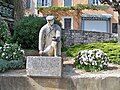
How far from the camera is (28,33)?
13938 millimetres

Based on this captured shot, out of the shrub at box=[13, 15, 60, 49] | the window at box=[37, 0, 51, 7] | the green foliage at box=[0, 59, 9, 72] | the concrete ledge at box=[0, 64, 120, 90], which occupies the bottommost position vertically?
the concrete ledge at box=[0, 64, 120, 90]

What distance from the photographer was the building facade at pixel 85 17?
3756cm

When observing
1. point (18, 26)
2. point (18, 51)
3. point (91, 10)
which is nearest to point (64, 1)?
point (91, 10)

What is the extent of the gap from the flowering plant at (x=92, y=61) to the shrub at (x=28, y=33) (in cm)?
492

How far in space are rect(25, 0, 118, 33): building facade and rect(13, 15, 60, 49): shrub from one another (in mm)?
23381

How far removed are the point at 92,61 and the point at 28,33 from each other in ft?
17.6

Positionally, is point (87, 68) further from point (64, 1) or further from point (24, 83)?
point (64, 1)

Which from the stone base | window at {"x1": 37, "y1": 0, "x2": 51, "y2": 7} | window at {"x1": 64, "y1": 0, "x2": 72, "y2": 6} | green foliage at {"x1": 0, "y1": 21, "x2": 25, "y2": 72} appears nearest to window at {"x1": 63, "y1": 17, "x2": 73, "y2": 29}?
window at {"x1": 64, "y1": 0, "x2": 72, "y2": 6}

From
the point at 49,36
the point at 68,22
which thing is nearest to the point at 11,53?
the point at 49,36

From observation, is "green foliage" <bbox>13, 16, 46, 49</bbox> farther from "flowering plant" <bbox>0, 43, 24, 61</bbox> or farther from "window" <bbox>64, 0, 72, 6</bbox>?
"window" <bbox>64, 0, 72, 6</bbox>

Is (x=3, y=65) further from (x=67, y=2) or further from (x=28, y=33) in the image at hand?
(x=67, y=2)

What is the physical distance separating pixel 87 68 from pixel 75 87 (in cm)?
91

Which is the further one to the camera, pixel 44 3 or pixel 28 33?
pixel 44 3

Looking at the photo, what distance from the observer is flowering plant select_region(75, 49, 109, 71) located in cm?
904
